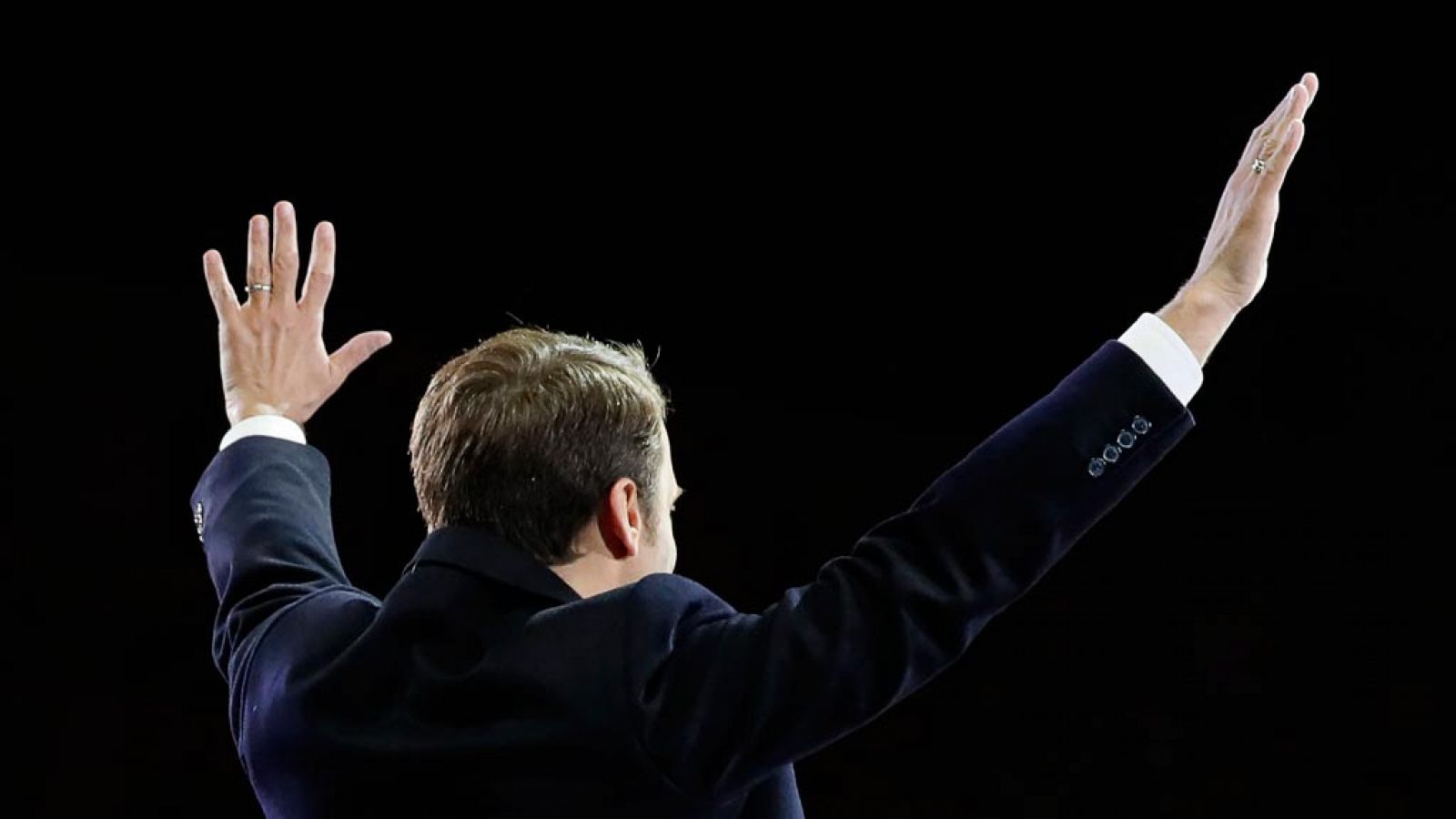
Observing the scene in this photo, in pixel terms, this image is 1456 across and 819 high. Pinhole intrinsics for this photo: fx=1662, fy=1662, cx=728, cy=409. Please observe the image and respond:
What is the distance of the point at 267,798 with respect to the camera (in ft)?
3.53

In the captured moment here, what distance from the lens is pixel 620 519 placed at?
41.6 inches

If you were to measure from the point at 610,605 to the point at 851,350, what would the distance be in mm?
2810

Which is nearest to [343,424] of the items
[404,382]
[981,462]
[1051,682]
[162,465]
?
[404,382]

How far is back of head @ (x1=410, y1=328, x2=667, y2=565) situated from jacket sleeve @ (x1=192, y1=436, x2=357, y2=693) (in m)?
0.14

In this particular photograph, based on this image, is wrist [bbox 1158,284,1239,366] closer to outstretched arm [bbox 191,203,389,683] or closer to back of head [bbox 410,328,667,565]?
back of head [bbox 410,328,667,565]

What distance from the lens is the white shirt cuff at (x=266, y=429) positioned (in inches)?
51.1

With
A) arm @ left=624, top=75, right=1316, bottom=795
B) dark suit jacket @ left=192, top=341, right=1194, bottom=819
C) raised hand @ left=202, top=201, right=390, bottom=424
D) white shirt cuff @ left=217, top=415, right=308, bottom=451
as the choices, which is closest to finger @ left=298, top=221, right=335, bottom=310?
raised hand @ left=202, top=201, right=390, bottom=424

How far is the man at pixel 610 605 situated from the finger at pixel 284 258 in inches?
10.6

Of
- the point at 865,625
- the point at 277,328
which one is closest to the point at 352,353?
the point at 277,328

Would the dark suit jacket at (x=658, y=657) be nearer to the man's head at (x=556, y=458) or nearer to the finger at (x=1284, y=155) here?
the man's head at (x=556, y=458)

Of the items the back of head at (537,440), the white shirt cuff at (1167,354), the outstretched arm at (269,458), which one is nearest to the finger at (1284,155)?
the white shirt cuff at (1167,354)

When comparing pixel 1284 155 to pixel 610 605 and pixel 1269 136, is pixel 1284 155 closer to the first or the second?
pixel 1269 136

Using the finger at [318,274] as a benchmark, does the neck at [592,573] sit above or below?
below

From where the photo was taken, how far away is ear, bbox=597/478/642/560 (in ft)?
3.46
